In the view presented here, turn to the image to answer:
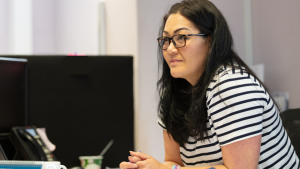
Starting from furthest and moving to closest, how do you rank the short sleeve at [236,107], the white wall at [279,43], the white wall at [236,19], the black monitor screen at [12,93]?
1. the white wall at [236,19]
2. the white wall at [279,43]
3. the black monitor screen at [12,93]
4. the short sleeve at [236,107]

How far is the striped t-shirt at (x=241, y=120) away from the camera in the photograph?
87 centimetres

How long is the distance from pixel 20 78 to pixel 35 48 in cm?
167

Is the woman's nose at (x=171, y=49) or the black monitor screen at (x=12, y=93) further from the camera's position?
the black monitor screen at (x=12, y=93)

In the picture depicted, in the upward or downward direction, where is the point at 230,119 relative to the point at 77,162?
upward

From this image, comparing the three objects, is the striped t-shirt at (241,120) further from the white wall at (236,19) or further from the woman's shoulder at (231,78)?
the white wall at (236,19)

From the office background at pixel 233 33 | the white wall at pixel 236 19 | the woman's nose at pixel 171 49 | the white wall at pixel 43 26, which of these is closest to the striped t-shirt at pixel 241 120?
the woman's nose at pixel 171 49

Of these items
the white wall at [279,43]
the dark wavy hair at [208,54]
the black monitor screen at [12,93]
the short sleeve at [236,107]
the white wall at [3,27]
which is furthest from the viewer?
the white wall at [3,27]

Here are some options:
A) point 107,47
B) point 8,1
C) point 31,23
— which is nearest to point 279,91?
point 107,47

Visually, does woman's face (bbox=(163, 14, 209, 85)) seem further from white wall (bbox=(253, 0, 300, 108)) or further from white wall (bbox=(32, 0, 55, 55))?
white wall (bbox=(32, 0, 55, 55))

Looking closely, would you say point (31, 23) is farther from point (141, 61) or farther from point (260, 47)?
point (260, 47)

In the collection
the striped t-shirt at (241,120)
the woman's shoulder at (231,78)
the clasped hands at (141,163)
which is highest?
the woman's shoulder at (231,78)

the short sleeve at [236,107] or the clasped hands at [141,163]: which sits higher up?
the short sleeve at [236,107]

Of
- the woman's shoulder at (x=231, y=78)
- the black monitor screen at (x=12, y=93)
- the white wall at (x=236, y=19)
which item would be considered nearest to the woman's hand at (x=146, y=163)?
the woman's shoulder at (x=231, y=78)

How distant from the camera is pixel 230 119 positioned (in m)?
0.88
